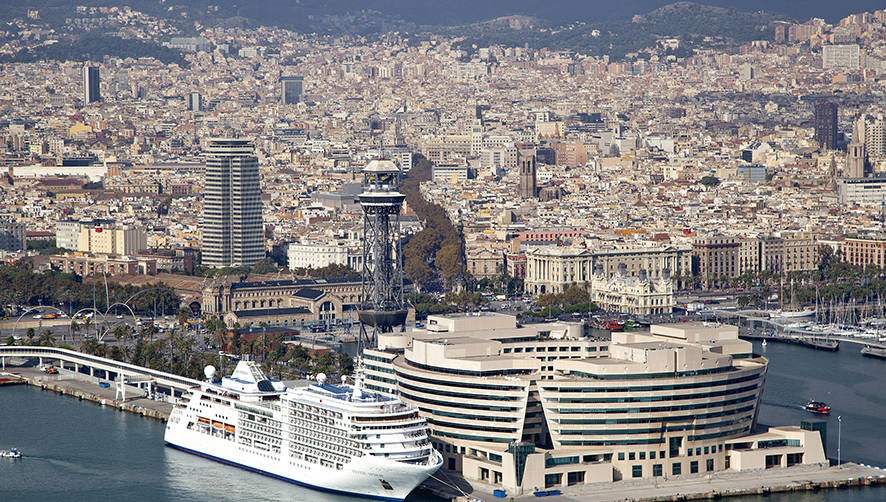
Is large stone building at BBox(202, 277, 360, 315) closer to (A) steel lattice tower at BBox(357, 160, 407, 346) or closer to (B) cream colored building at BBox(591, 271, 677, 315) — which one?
(B) cream colored building at BBox(591, 271, 677, 315)

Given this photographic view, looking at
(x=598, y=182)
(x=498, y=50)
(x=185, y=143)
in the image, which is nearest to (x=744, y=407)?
(x=598, y=182)

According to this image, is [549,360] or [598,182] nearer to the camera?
→ [549,360]

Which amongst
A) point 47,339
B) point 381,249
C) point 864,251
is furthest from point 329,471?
point 864,251

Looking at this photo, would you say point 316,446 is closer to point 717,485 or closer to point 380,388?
point 380,388

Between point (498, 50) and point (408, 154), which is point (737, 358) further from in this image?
point (498, 50)

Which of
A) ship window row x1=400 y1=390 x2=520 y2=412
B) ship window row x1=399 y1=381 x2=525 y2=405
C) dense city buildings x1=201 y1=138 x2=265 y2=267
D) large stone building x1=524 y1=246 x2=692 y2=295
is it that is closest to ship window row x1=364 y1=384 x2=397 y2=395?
ship window row x1=400 y1=390 x2=520 y2=412

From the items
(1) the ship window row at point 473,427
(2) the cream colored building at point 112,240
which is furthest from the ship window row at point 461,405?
(2) the cream colored building at point 112,240

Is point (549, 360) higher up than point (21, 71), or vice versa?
point (21, 71)
